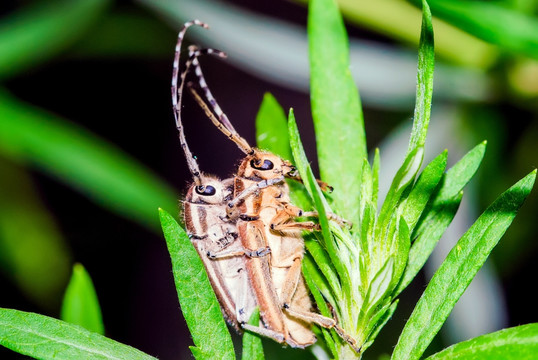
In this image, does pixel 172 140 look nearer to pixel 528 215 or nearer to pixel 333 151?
pixel 528 215

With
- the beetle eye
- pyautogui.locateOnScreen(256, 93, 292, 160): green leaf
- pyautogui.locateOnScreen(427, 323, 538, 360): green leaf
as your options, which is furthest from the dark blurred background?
pyautogui.locateOnScreen(427, 323, 538, 360): green leaf

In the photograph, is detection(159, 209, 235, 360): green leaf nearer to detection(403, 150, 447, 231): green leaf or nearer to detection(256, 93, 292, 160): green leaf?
detection(403, 150, 447, 231): green leaf

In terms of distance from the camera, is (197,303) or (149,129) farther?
(149,129)

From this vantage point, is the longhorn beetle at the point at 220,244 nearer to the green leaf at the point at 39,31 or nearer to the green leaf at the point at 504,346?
the green leaf at the point at 504,346

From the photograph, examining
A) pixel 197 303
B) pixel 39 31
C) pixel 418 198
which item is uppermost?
pixel 39 31

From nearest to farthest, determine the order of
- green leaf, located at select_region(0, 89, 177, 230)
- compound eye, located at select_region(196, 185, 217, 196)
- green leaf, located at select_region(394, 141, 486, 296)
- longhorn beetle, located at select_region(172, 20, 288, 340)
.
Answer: green leaf, located at select_region(394, 141, 486, 296) → longhorn beetle, located at select_region(172, 20, 288, 340) → compound eye, located at select_region(196, 185, 217, 196) → green leaf, located at select_region(0, 89, 177, 230)

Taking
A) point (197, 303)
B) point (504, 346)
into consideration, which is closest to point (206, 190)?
point (197, 303)

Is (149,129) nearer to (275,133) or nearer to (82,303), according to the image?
(275,133)
